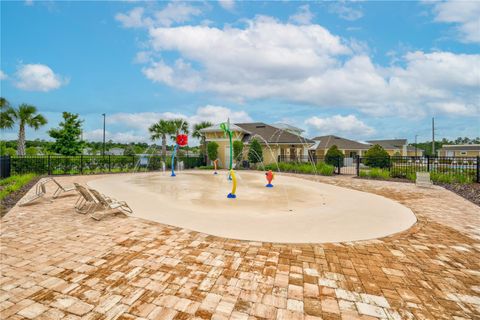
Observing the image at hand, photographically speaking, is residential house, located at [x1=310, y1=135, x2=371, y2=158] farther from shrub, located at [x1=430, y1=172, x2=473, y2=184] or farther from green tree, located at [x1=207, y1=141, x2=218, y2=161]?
shrub, located at [x1=430, y1=172, x2=473, y2=184]

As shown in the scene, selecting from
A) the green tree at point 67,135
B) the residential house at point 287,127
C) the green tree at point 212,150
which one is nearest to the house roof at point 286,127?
the residential house at point 287,127

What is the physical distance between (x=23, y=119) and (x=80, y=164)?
13.1 meters

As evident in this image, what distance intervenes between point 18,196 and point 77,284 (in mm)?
9533

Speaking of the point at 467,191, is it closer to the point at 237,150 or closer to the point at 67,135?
the point at 237,150

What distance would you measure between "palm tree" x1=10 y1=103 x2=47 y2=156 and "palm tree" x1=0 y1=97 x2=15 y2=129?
1.32 ft

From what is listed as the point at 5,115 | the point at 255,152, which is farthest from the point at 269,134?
the point at 5,115

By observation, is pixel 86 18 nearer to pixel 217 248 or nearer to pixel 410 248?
pixel 217 248

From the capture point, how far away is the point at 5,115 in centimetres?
2623

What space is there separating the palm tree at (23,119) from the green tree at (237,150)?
22911mm

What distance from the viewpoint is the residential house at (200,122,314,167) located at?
3042 cm

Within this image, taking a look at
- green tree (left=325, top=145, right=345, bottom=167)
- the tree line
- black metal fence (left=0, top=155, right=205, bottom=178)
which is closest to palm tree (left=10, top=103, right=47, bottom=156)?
the tree line

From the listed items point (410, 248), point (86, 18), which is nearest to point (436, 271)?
point (410, 248)

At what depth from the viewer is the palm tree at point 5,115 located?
1019 inches

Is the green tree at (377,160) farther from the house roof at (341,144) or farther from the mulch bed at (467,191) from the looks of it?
the house roof at (341,144)
